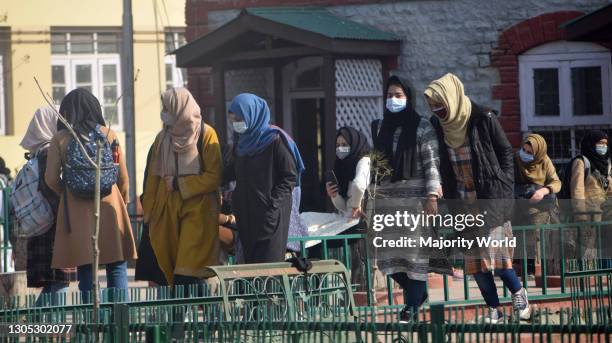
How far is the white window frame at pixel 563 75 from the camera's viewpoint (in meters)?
18.9

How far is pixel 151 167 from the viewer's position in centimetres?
1177

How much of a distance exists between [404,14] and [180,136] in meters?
8.79

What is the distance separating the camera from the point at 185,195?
11.5m

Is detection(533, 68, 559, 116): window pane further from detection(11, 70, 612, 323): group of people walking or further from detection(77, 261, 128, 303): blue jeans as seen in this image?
detection(77, 261, 128, 303): blue jeans

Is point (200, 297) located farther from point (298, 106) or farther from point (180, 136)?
point (298, 106)

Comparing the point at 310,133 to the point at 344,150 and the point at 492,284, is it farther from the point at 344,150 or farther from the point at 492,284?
the point at 492,284

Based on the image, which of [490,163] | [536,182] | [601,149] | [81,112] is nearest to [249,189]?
[81,112]

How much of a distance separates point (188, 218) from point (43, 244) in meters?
1.12

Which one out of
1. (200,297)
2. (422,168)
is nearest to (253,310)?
(200,297)

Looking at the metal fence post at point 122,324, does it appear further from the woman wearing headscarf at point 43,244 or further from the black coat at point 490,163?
the black coat at point 490,163

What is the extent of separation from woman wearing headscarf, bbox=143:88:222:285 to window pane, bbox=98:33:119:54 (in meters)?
18.4

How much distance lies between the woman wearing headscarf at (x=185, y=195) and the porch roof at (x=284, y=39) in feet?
23.8

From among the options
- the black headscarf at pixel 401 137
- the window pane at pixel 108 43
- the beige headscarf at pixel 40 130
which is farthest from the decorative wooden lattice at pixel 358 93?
the window pane at pixel 108 43

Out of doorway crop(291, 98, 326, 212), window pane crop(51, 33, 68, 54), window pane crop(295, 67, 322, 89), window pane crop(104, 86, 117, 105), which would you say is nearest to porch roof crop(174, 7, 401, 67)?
window pane crop(295, 67, 322, 89)
